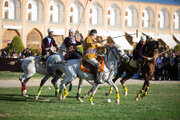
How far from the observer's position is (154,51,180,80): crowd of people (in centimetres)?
2225

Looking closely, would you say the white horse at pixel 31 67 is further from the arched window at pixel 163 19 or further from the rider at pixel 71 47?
the arched window at pixel 163 19

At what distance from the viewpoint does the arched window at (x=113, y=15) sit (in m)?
53.1

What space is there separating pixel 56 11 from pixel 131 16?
14.8 m

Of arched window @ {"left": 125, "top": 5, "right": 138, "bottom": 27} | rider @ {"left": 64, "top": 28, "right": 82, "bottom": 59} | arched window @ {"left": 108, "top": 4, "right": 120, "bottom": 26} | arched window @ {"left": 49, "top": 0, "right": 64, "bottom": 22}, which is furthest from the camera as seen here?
arched window @ {"left": 125, "top": 5, "right": 138, "bottom": 27}

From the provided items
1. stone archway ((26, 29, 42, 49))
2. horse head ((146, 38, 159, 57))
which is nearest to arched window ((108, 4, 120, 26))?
stone archway ((26, 29, 42, 49))

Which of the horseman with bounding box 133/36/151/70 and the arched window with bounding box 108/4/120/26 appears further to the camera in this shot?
the arched window with bounding box 108/4/120/26

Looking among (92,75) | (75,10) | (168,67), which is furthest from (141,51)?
(75,10)

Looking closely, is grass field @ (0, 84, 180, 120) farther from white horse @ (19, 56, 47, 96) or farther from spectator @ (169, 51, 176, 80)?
spectator @ (169, 51, 176, 80)

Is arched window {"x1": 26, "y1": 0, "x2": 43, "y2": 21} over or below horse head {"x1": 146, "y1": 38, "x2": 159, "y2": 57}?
over

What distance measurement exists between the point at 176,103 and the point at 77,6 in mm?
41240

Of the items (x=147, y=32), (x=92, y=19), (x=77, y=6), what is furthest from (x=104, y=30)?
(x=147, y=32)

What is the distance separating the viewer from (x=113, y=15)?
53.7 m

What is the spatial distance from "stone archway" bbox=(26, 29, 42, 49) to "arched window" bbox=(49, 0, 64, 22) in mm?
3679

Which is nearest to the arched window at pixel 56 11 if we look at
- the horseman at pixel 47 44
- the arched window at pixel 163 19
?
the arched window at pixel 163 19
